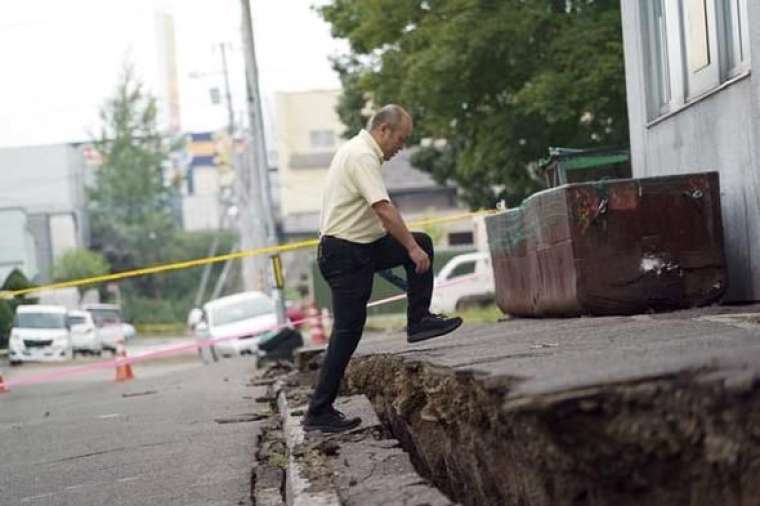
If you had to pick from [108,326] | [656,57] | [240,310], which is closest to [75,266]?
[108,326]

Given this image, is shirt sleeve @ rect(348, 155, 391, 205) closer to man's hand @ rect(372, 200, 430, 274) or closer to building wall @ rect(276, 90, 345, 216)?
man's hand @ rect(372, 200, 430, 274)

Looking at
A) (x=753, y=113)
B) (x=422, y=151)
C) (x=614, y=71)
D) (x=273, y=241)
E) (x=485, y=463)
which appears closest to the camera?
(x=485, y=463)

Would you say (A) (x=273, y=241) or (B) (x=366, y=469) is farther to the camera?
(A) (x=273, y=241)

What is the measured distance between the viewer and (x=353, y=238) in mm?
7488

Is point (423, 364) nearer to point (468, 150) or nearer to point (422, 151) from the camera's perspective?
point (468, 150)

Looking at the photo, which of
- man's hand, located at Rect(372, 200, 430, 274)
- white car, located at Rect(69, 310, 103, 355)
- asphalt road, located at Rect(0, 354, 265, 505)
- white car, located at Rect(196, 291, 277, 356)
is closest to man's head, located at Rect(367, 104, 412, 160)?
man's hand, located at Rect(372, 200, 430, 274)

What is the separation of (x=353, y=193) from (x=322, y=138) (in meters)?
64.8

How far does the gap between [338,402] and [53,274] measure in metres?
57.4

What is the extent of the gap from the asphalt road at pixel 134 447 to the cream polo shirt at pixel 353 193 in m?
1.43

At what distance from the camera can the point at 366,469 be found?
19.9 ft

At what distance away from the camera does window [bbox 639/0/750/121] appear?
33.6 feet

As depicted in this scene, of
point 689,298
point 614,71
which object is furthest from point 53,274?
point 689,298

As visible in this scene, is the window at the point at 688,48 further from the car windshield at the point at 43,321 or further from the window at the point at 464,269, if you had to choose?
the car windshield at the point at 43,321

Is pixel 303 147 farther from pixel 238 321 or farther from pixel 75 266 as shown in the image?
pixel 238 321
